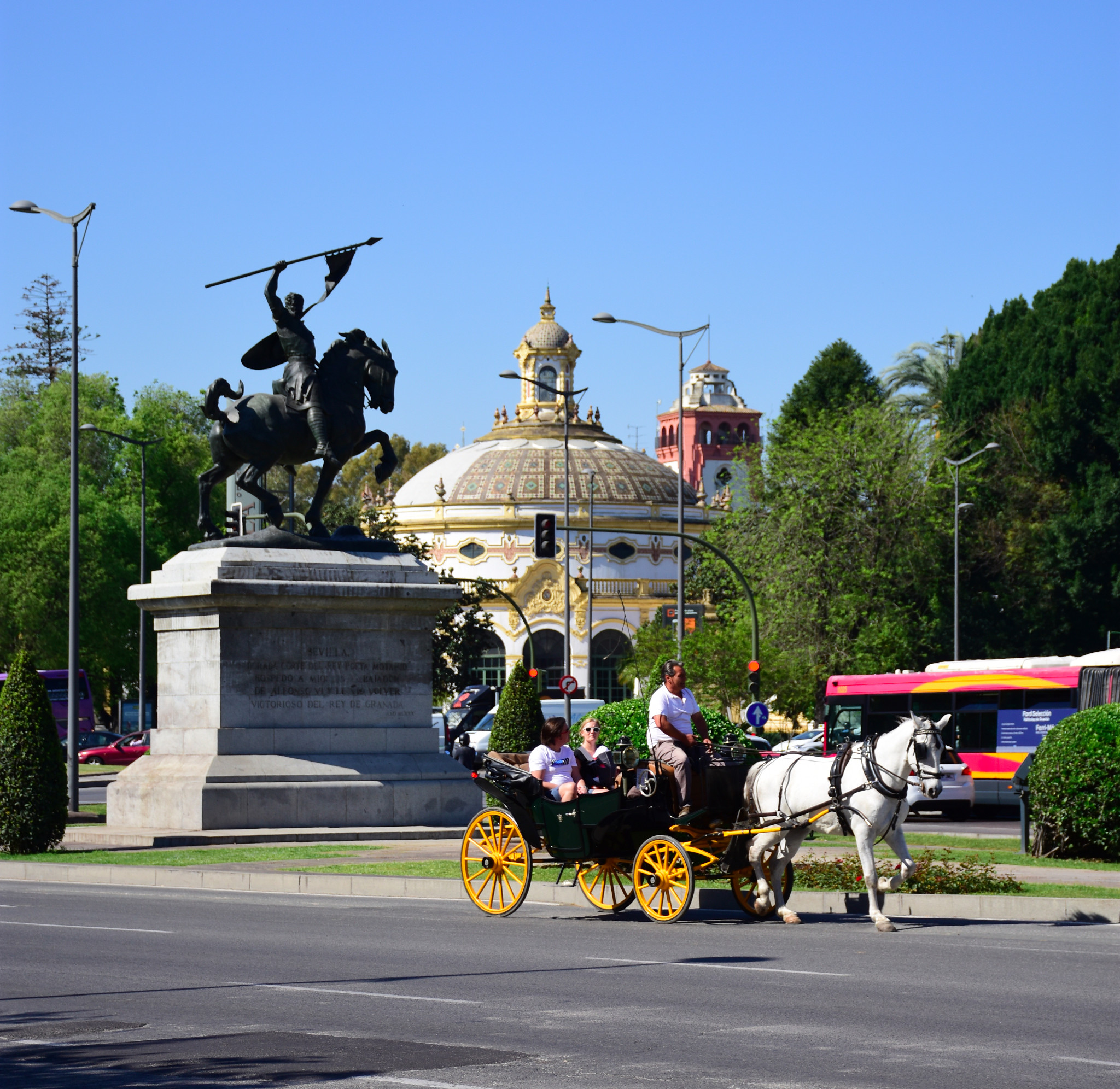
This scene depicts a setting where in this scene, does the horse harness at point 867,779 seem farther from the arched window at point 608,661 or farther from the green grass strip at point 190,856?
the arched window at point 608,661

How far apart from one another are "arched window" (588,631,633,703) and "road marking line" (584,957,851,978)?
103068 millimetres

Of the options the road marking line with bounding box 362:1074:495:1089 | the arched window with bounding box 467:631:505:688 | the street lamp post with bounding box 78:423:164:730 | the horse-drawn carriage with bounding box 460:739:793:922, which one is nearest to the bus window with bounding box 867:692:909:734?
the street lamp post with bounding box 78:423:164:730

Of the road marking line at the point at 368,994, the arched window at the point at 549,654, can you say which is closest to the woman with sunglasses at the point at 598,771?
the road marking line at the point at 368,994

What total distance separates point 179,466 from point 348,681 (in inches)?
2002

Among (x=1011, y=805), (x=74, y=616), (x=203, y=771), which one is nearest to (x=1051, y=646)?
(x=1011, y=805)

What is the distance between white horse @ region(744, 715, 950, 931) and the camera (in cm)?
1449

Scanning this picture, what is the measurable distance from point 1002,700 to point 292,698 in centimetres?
1691

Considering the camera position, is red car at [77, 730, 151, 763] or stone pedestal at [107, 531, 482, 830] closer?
stone pedestal at [107, 531, 482, 830]

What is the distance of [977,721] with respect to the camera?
3697cm

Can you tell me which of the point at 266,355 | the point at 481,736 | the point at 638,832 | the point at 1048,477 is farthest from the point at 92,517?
the point at 638,832

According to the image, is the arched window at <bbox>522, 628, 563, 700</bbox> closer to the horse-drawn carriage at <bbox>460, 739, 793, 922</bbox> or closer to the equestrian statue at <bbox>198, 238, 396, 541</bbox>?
the equestrian statue at <bbox>198, 238, 396, 541</bbox>

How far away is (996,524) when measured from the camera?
64125 mm

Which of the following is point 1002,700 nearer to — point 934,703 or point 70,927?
point 934,703

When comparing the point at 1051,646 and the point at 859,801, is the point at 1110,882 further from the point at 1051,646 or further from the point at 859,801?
the point at 1051,646
